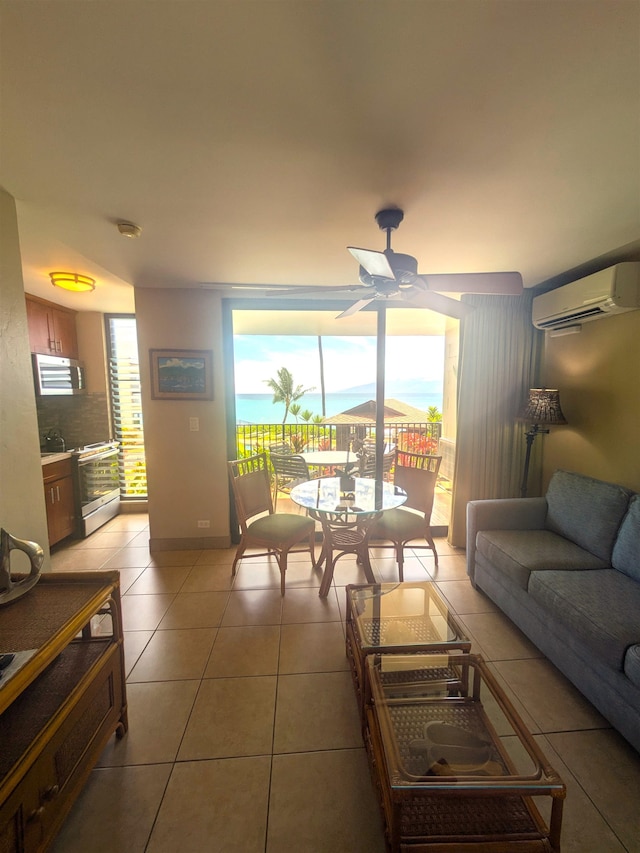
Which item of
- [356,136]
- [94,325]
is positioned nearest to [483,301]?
[356,136]

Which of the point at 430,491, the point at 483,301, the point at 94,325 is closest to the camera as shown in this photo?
the point at 430,491

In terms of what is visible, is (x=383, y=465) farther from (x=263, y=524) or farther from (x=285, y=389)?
(x=285, y=389)

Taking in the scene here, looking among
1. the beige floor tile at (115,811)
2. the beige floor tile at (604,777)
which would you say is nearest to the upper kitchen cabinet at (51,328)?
the beige floor tile at (115,811)

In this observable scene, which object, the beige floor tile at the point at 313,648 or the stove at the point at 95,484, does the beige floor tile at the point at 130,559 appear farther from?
the beige floor tile at the point at 313,648

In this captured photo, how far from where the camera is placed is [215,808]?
48.5 inches

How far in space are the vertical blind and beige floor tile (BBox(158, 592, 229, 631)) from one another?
2.14 m

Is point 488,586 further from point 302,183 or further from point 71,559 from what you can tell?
point 71,559

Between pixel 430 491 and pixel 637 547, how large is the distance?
1358mm

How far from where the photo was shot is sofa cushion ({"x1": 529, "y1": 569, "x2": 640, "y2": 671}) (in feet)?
4.87

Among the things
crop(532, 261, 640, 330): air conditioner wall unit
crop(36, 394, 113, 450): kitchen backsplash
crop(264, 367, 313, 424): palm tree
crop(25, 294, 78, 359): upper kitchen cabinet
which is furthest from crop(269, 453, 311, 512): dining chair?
crop(264, 367, 313, 424): palm tree

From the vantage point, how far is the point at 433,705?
139 cm

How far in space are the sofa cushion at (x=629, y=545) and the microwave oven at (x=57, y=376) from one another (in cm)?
504

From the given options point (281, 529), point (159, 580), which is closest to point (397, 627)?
point (281, 529)

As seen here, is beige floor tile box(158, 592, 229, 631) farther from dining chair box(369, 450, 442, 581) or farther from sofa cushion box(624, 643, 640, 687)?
sofa cushion box(624, 643, 640, 687)
